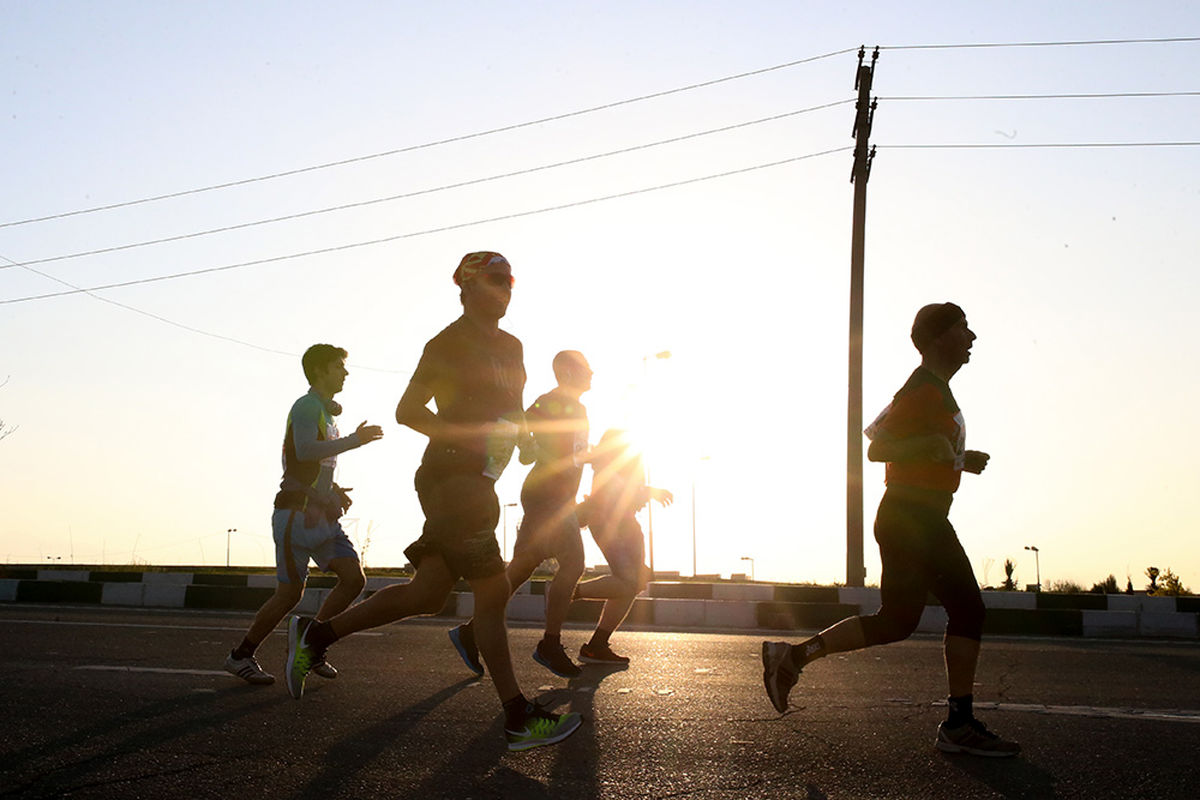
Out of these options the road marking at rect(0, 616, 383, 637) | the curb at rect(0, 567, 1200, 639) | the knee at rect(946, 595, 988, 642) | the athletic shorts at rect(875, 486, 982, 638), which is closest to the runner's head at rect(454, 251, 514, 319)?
the athletic shorts at rect(875, 486, 982, 638)

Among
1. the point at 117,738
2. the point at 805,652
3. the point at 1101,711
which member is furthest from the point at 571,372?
the point at 117,738

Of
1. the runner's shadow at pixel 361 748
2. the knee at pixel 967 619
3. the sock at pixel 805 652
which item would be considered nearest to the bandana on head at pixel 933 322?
the knee at pixel 967 619

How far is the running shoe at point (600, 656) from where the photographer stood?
7980 mm

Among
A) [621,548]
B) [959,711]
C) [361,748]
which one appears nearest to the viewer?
[361,748]

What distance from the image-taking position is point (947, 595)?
523 cm

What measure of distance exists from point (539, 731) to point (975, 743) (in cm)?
165

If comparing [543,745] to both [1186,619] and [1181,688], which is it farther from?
[1186,619]

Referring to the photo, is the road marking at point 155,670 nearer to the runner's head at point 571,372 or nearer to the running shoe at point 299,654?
the running shoe at point 299,654

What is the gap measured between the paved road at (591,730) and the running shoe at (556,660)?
10 cm

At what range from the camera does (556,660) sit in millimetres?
7371

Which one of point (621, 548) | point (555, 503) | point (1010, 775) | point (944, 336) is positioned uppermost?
point (944, 336)

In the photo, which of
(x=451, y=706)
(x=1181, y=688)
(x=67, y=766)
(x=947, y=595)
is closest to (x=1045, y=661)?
(x=1181, y=688)

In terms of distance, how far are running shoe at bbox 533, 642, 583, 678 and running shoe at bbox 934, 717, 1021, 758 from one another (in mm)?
2797

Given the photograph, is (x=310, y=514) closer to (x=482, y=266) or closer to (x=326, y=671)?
(x=326, y=671)
